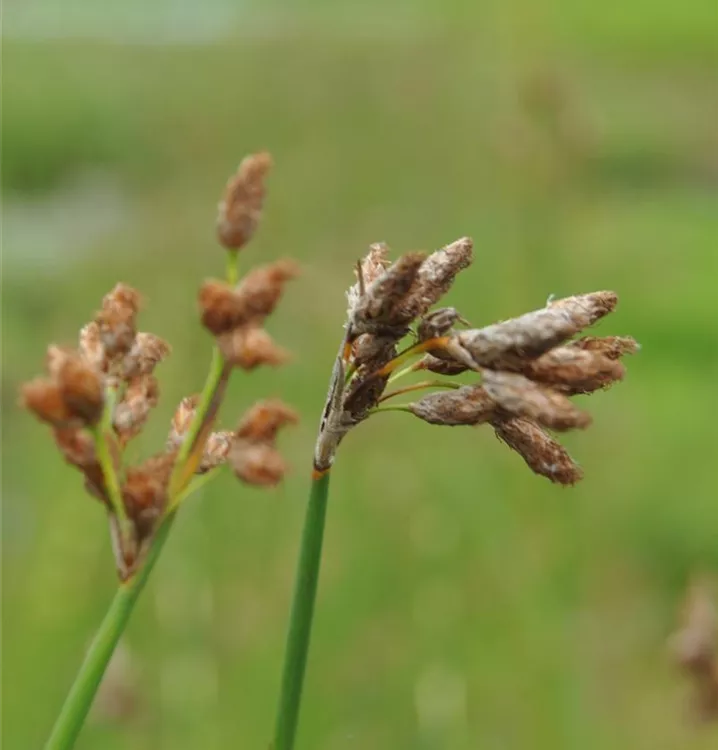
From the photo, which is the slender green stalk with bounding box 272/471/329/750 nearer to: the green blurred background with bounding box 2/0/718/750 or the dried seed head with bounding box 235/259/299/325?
the dried seed head with bounding box 235/259/299/325

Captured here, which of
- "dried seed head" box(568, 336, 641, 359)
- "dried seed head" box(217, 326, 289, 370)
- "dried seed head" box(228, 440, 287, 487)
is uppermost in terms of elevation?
"dried seed head" box(568, 336, 641, 359)

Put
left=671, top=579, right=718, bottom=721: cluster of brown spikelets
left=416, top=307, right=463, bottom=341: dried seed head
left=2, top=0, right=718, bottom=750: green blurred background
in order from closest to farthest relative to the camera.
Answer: left=416, top=307, right=463, bottom=341: dried seed head < left=671, top=579, right=718, bottom=721: cluster of brown spikelets < left=2, top=0, right=718, bottom=750: green blurred background

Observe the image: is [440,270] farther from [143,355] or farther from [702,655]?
[702,655]

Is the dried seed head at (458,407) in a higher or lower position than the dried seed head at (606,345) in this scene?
lower

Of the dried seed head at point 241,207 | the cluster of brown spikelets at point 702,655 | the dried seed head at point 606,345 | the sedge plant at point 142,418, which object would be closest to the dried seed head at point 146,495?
the sedge plant at point 142,418

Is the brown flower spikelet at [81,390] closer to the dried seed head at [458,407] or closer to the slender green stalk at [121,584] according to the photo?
the slender green stalk at [121,584]

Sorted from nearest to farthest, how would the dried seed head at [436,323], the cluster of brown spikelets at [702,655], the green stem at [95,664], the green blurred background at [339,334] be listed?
the green stem at [95,664]
the dried seed head at [436,323]
the cluster of brown spikelets at [702,655]
the green blurred background at [339,334]

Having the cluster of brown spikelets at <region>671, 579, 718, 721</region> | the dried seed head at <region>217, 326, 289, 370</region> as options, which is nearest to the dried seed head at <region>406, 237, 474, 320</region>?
the dried seed head at <region>217, 326, 289, 370</region>
